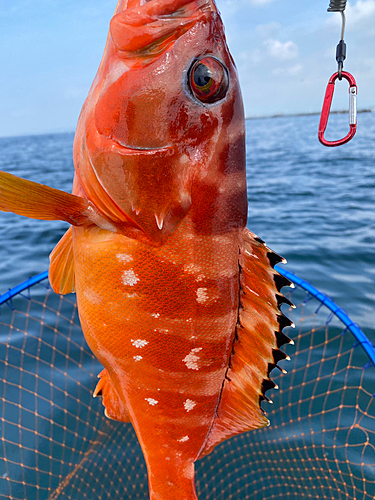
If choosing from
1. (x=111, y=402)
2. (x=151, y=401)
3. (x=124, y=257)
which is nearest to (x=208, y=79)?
(x=124, y=257)

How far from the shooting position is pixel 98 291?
1.46 m

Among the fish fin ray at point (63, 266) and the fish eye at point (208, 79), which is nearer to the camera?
the fish eye at point (208, 79)

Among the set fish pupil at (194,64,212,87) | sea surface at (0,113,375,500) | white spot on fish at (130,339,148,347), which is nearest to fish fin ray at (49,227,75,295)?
white spot on fish at (130,339,148,347)

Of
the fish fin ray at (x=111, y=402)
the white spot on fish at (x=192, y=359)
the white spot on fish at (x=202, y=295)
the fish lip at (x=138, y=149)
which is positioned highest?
the fish lip at (x=138, y=149)

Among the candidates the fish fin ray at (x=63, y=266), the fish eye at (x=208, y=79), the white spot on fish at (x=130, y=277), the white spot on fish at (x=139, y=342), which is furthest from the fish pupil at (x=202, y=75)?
the white spot on fish at (x=139, y=342)

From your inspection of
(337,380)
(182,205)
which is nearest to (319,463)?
(337,380)

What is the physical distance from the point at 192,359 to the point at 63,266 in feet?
2.30

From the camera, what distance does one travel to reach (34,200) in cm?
125

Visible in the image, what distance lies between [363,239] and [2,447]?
250 inches

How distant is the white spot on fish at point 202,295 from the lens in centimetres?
142

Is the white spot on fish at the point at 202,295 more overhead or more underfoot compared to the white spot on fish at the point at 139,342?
more overhead

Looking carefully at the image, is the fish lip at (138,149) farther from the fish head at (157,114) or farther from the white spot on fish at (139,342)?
the white spot on fish at (139,342)

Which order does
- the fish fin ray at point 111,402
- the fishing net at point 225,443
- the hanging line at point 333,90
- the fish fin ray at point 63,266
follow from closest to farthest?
the fish fin ray at point 63,266, the fish fin ray at point 111,402, the hanging line at point 333,90, the fishing net at point 225,443

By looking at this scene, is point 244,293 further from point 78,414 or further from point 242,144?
point 78,414
